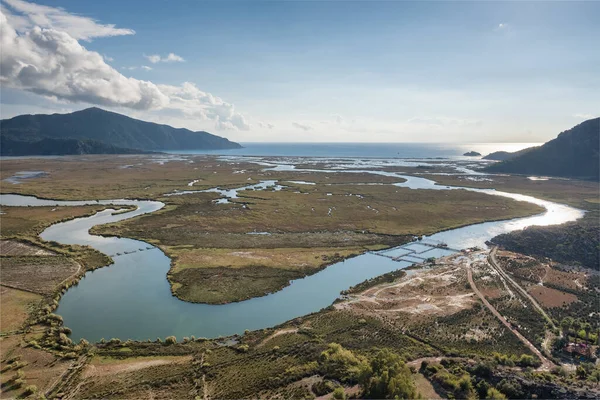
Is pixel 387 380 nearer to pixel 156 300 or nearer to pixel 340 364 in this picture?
pixel 340 364

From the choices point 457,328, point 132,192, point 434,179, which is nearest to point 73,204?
point 132,192

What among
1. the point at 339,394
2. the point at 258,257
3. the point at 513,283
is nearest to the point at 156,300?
the point at 258,257

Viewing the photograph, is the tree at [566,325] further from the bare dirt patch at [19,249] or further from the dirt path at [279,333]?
the bare dirt patch at [19,249]

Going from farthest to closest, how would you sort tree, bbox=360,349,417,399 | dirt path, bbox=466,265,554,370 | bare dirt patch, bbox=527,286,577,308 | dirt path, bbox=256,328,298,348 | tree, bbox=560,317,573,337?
bare dirt patch, bbox=527,286,577,308 < tree, bbox=560,317,573,337 < dirt path, bbox=256,328,298,348 < dirt path, bbox=466,265,554,370 < tree, bbox=360,349,417,399

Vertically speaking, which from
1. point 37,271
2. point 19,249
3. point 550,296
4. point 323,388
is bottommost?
point 323,388

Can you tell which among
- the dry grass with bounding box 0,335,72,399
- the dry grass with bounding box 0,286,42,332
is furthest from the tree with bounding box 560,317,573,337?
the dry grass with bounding box 0,286,42,332

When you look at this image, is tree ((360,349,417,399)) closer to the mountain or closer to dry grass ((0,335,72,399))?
dry grass ((0,335,72,399))

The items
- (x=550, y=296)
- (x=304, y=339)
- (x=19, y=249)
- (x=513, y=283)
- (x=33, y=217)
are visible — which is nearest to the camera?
(x=304, y=339)
